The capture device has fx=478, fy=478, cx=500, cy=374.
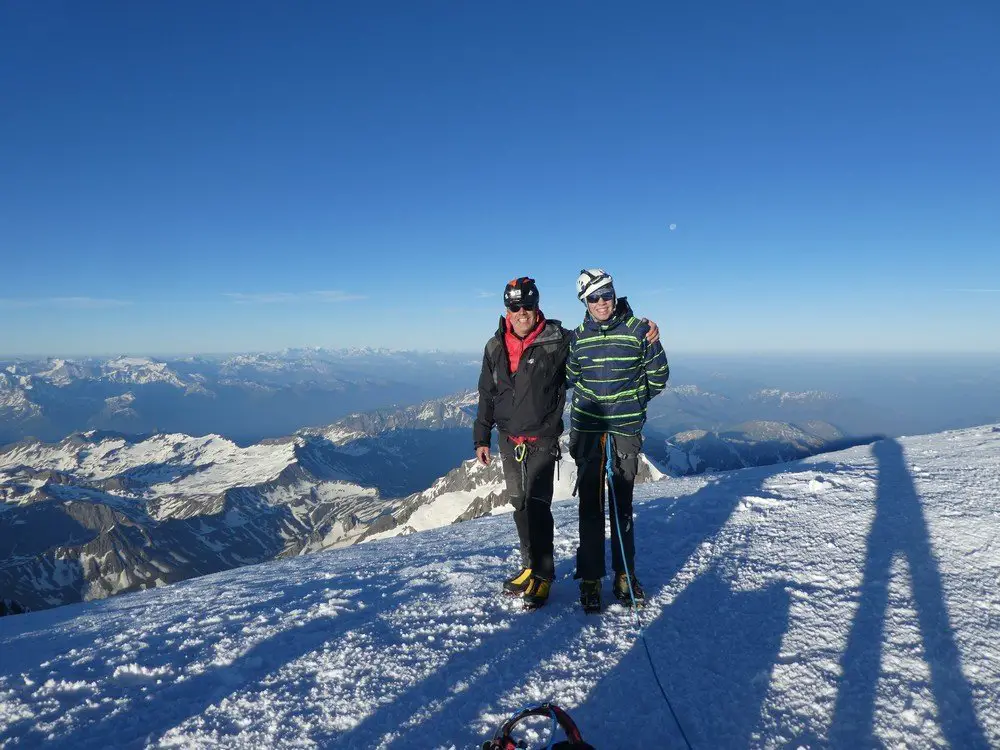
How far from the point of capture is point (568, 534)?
33.9ft

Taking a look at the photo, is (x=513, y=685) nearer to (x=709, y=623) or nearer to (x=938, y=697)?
(x=709, y=623)

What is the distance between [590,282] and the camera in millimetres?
6523

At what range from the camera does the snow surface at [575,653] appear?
4297 millimetres

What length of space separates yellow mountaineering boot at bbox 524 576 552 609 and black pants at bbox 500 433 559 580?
0.28 ft

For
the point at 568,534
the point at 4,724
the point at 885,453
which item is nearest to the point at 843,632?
the point at 568,534

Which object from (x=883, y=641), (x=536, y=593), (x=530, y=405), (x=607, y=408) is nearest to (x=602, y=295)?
(x=607, y=408)

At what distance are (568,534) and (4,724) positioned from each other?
847 centimetres

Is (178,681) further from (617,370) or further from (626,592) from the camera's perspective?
(617,370)

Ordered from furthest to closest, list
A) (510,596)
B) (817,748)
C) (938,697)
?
1. (510,596)
2. (938,697)
3. (817,748)

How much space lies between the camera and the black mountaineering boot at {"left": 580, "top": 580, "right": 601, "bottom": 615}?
634 cm

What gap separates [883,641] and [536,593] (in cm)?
395

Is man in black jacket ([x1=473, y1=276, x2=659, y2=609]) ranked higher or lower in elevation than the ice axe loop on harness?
higher

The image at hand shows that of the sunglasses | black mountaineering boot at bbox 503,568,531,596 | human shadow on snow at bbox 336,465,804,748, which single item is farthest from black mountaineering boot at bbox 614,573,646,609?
the sunglasses

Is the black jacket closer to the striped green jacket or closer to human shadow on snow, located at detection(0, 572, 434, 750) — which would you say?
the striped green jacket
